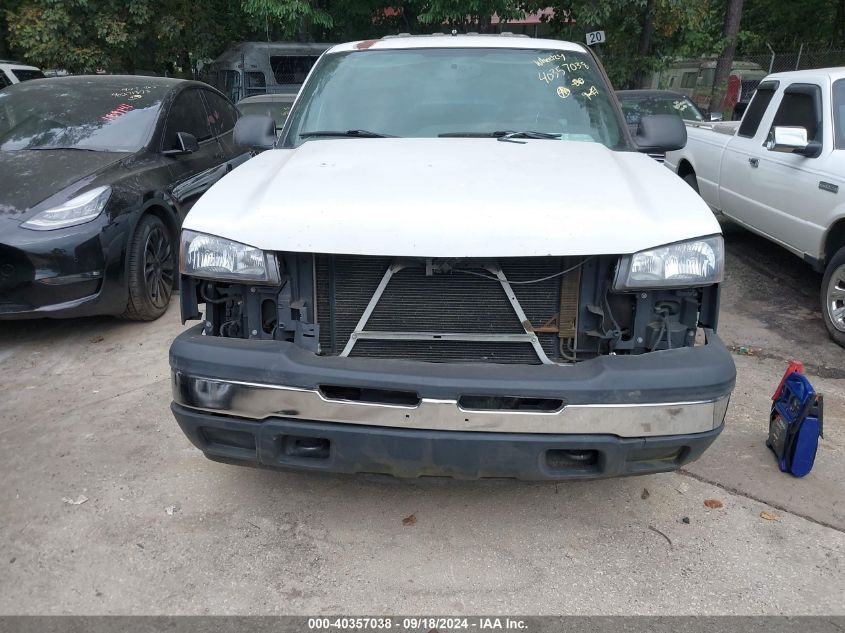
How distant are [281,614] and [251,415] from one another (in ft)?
2.35

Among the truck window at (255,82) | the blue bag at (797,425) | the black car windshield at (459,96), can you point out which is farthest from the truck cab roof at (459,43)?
the truck window at (255,82)

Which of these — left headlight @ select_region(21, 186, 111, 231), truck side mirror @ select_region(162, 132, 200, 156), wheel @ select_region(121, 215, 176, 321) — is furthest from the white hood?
truck side mirror @ select_region(162, 132, 200, 156)

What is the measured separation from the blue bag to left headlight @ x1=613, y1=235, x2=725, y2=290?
1182 millimetres

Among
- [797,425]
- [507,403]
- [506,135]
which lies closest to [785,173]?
[797,425]

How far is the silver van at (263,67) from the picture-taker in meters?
14.8

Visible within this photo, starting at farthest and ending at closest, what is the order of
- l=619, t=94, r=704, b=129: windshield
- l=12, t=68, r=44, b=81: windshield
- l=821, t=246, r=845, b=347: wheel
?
l=12, t=68, r=44, b=81: windshield
l=619, t=94, r=704, b=129: windshield
l=821, t=246, r=845, b=347: wheel

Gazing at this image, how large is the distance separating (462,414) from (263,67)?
14028mm

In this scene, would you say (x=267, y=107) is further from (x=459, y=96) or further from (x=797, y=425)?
(x=797, y=425)

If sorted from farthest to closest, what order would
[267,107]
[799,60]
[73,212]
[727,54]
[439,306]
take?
1. [799,60]
2. [727,54]
3. [267,107]
4. [73,212]
5. [439,306]

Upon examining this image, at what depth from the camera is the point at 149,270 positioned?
522cm

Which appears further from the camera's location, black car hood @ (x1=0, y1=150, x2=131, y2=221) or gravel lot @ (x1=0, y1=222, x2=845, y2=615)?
black car hood @ (x1=0, y1=150, x2=131, y2=221)

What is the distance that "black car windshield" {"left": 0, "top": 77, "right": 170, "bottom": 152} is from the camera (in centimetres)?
546

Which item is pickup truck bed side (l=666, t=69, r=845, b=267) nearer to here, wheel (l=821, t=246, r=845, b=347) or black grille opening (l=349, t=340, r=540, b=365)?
wheel (l=821, t=246, r=845, b=347)

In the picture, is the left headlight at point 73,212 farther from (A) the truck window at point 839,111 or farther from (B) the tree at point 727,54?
→ (B) the tree at point 727,54
